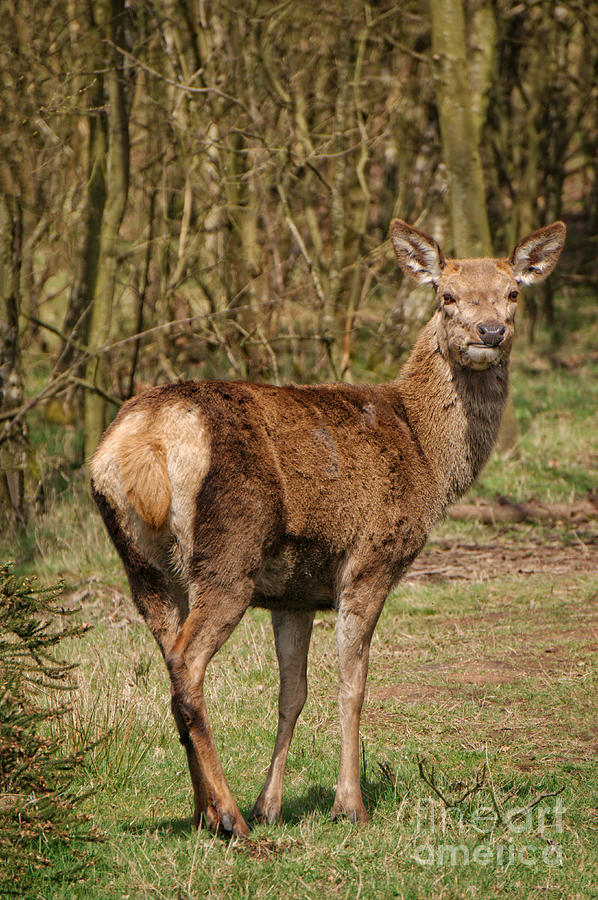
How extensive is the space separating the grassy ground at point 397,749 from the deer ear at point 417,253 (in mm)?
2524

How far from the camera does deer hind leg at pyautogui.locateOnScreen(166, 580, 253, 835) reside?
4.36 metres

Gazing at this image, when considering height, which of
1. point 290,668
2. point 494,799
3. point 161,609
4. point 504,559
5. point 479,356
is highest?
point 479,356

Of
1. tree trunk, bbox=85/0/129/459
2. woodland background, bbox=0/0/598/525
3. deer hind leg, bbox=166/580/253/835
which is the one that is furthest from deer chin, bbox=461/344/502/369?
tree trunk, bbox=85/0/129/459

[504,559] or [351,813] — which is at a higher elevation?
[351,813]

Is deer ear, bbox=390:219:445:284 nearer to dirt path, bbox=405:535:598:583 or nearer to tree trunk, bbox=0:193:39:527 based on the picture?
dirt path, bbox=405:535:598:583

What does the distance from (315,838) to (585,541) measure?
612 cm

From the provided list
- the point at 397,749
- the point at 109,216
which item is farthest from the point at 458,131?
the point at 397,749

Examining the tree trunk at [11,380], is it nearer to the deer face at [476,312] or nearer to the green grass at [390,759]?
the green grass at [390,759]

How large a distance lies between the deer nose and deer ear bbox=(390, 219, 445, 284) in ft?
2.21

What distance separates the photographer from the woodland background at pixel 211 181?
414 inches

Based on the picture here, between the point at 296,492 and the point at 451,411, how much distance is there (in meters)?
1.39

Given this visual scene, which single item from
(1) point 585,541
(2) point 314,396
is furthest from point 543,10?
(2) point 314,396

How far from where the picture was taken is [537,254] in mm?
6207

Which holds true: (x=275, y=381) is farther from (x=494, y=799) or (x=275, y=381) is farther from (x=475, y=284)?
(x=494, y=799)
